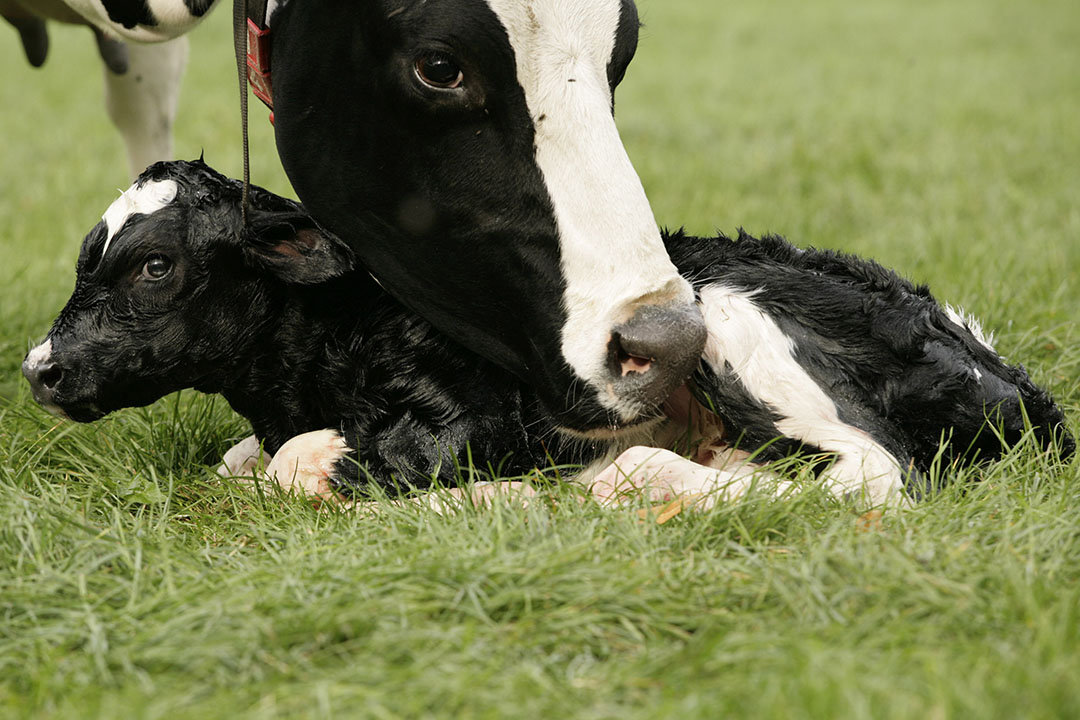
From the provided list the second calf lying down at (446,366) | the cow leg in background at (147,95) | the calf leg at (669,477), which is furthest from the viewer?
the cow leg in background at (147,95)

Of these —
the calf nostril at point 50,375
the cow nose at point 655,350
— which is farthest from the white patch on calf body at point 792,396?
the calf nostril at point 50,375

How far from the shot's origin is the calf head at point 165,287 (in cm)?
316

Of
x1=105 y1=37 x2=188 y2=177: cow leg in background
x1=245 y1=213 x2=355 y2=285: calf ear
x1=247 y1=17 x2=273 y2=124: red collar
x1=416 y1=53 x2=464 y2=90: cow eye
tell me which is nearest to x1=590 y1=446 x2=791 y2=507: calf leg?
x1=245 y1=213 x2=355 y2=285: calf ear

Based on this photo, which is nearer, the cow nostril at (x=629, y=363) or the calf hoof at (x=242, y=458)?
the cow nostril at (x=629, y=363)

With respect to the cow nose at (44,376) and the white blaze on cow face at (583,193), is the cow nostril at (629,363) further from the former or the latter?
the cow nose at (44,376)

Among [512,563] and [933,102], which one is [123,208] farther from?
[933,102]

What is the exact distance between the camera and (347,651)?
2303 millimetres

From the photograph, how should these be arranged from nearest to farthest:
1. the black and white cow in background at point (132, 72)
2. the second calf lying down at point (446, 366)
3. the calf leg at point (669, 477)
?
the calf leg at point (669, 477), the second calf lying down at point (446, 366), the black and white cow in background at point (132, 72)

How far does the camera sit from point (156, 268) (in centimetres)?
316

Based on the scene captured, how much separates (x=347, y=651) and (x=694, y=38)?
48.3 feet

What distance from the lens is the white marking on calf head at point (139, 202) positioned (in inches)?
126

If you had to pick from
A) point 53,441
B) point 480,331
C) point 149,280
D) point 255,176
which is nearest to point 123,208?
point 149,280

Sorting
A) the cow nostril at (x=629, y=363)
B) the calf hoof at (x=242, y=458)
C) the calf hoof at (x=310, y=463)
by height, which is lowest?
the calf hoof at (x=242, y=458)

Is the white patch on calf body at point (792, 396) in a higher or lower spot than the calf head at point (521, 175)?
lower
